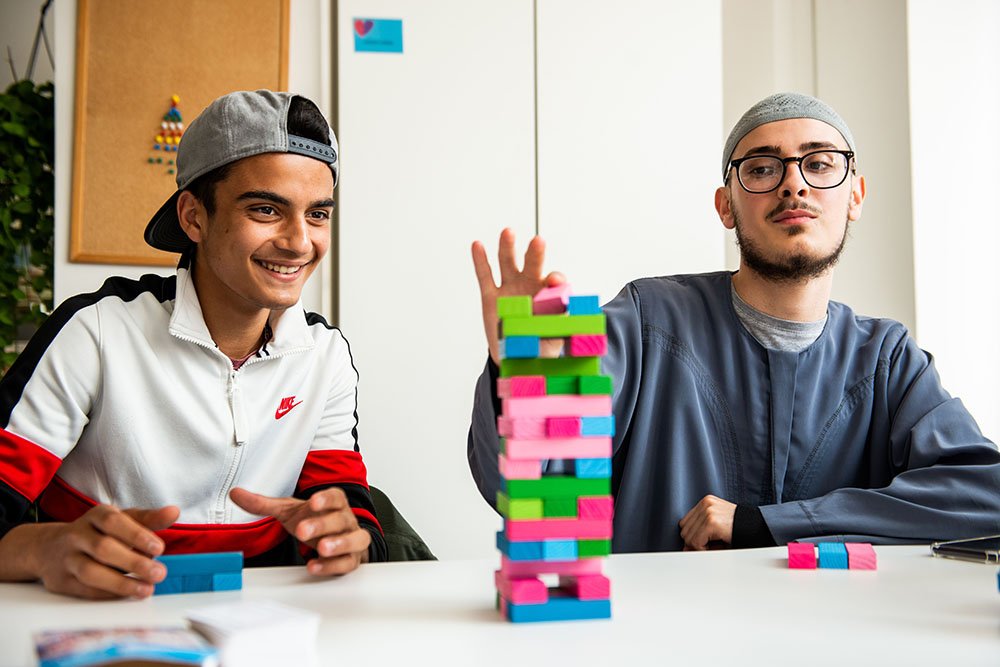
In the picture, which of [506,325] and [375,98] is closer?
[506,325]

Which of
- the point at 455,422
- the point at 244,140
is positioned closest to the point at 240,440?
the point at 244,140

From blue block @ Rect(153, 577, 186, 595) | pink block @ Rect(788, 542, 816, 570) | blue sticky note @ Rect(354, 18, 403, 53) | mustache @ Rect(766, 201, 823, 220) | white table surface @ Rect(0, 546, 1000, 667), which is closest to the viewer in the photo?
white table surface @ Rect(0, 546, 1000, 667)

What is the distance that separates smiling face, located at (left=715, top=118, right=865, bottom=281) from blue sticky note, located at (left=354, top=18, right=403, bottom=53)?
53.7 inches

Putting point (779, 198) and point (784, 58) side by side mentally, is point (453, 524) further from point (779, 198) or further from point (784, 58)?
point (784, 58)

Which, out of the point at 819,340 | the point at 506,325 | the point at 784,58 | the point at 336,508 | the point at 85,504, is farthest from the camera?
the point at 784,58

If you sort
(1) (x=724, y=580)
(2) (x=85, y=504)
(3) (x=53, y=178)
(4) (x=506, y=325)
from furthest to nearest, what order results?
(3) (x=53, y=178)
(2) (x=85, y=504)
(1) (x=724, y=580)
(4) (x=506, y=325)

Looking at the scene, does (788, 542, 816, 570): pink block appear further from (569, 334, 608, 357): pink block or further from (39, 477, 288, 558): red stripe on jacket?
(39, 477, 288, 558): red stripe on jacket

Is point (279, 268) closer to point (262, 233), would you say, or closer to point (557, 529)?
point (262, 233)

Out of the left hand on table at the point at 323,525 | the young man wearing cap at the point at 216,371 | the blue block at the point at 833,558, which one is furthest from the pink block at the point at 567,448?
the young man wearing cap at the point at 216,371

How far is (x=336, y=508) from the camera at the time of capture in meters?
1.28

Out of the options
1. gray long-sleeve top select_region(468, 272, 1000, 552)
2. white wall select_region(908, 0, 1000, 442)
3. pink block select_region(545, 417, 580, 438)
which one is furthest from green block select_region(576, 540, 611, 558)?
white wall select_region(908, 0, 1000, 442)

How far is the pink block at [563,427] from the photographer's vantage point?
953mm

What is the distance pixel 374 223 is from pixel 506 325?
1960 mm

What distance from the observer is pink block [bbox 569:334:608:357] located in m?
0.98
